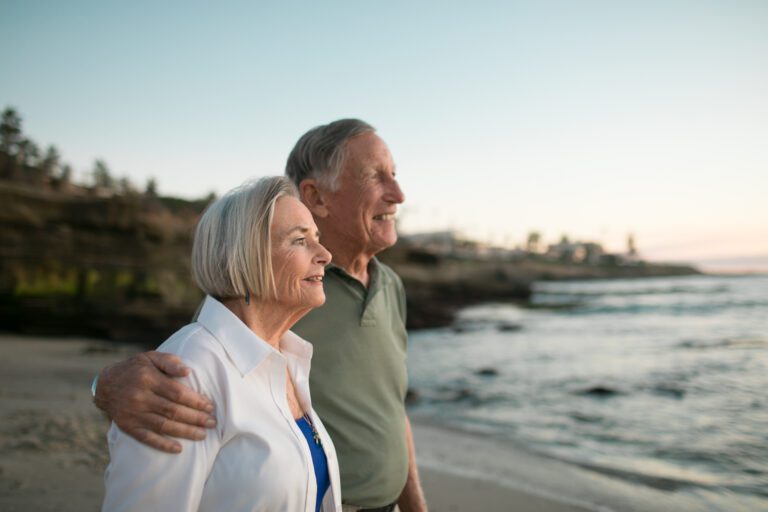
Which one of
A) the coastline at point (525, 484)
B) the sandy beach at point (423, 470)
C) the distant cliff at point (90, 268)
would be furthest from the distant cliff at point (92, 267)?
the coastline at point (525, 484)

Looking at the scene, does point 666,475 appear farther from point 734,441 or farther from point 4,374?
point 4,374

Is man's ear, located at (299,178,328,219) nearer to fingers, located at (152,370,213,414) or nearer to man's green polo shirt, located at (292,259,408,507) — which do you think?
man's green polo shirt, located at (292,259,408,507)

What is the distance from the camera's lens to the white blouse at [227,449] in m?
1.13

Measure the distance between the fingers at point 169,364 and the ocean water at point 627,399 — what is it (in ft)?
17.9

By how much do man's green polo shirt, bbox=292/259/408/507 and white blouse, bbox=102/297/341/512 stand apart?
19.5 inches

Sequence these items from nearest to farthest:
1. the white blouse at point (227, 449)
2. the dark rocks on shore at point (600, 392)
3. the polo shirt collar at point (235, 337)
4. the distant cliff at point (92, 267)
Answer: the white blouse at point (227, 449) < the polo shirt collar at point (235, 337) < the dark rocks on shore at point (600, 392) < the distant cliff at point (92, 267)

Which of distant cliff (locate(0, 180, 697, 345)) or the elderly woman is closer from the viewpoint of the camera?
the elderly woman

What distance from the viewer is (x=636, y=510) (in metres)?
4.48

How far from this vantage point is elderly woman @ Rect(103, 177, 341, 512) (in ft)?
3.76

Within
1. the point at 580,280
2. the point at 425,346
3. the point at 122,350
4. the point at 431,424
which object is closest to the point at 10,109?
the point at 122,350

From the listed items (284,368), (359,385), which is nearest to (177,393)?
(284,368)

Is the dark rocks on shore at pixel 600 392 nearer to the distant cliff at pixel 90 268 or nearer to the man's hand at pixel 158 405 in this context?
the man's hand at pixel 158 405

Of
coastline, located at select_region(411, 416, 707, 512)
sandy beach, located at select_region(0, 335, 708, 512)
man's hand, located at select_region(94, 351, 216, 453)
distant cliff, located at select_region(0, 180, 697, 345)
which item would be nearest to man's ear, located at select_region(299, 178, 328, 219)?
man's hand, located at select_region(94, 351, 216, 453)

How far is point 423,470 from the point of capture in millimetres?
5129
